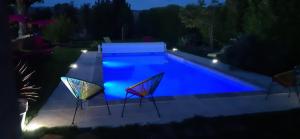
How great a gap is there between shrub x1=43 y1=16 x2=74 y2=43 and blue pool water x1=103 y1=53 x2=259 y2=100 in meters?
4.61

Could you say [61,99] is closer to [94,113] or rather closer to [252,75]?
[94,113]

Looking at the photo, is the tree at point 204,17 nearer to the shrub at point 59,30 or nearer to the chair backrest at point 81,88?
the shrub at point 59,30

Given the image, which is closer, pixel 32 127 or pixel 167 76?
pixel 32 127

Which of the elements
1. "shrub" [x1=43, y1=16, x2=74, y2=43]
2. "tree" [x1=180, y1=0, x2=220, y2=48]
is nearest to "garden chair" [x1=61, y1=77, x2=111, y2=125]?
"tree" [x1=180, y1=0, x2=220, y2=48]

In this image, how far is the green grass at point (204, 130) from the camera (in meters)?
4.18

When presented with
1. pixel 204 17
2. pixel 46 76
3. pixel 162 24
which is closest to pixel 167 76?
pixel 46 76

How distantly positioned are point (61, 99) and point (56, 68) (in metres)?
4.47

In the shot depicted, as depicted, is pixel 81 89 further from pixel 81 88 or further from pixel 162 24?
pixel 162 24

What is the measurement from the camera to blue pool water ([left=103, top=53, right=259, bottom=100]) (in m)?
8.20

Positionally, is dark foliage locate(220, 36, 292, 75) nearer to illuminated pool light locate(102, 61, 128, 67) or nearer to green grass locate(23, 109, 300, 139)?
green grass locate(23, 109, 300, 139)

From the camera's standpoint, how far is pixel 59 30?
18281 mm

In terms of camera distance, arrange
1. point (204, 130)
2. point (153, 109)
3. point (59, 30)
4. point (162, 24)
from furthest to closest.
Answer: point (162, 24) < point (59, 30) < point (153, 109) < point (204, 130)

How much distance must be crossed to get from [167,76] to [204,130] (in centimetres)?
624

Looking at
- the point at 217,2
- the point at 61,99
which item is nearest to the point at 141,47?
the point at 217,2
